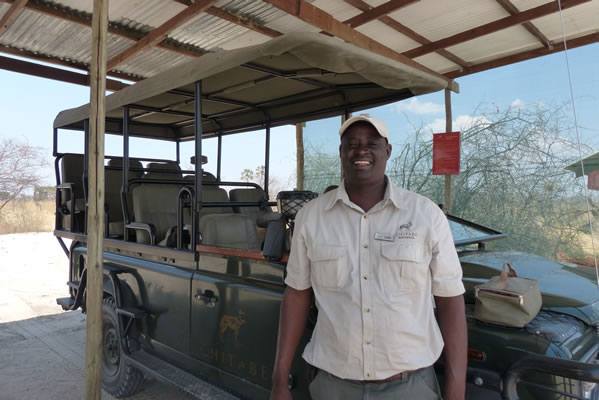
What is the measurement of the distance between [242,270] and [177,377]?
947 mm

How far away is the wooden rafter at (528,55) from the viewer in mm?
4879

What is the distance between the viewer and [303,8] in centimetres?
432

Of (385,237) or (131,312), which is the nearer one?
(385,237)

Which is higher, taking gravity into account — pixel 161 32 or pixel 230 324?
pixel 161 32

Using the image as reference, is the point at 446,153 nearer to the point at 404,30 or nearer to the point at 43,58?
the point at 404,30

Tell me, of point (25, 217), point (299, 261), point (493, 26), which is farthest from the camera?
point (25, 217)

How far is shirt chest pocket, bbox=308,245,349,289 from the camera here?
1576mm

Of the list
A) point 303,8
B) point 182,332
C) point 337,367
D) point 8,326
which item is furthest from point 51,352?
point 303,8

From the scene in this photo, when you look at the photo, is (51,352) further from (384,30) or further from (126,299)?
(384,30)

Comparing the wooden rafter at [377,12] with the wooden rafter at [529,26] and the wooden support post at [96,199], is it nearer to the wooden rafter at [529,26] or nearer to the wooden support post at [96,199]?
the wooden rafter at [529,26]

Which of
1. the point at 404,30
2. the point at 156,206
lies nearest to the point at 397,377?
the point at 156,206

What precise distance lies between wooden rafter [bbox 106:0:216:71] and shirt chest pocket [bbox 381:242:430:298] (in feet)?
12.2

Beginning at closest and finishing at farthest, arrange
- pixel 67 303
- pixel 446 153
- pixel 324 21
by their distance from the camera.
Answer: pixel 67 303, pixel 324 21, pixel 446 153

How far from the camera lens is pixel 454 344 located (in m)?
1.54
